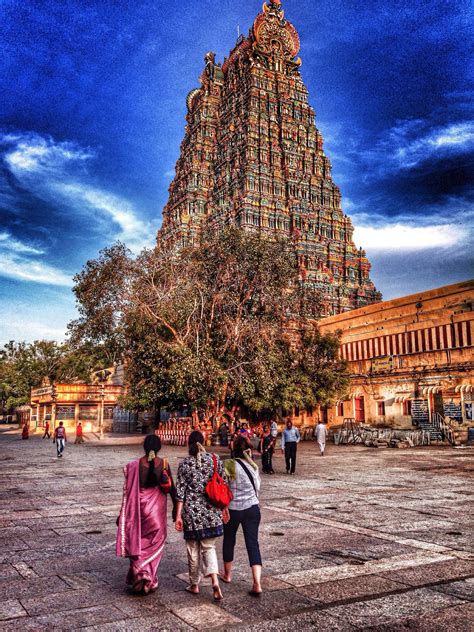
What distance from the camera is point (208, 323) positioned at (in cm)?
2911

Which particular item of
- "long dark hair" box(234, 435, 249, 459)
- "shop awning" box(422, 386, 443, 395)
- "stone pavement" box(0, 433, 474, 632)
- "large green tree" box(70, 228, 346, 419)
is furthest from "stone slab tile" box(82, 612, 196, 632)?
"shop awning" box(422, 386, 443, 395)

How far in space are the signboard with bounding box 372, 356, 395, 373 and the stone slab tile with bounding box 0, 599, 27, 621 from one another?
26803mm

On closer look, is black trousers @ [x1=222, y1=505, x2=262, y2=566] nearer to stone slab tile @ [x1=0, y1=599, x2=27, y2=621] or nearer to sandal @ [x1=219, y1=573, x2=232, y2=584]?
sandal @ [x1=219, y1=573, x2=232, y2=584]

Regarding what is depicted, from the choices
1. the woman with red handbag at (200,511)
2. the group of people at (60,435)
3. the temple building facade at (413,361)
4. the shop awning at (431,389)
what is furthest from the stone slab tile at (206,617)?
the shop awning at (431,389)

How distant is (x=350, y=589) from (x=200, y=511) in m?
1.64

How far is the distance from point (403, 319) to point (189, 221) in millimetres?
43033

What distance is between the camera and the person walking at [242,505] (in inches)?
219

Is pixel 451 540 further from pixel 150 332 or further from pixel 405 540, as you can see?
pixel 150 332

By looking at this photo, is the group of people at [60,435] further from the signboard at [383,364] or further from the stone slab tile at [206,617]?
the stone slab tile at [206,617]

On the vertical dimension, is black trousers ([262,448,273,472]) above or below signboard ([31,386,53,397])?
below

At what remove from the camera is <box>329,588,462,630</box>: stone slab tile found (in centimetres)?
474

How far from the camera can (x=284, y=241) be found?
32031mm

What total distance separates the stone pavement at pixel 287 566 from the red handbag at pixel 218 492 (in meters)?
0.87

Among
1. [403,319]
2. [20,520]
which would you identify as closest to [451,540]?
[20,520]
